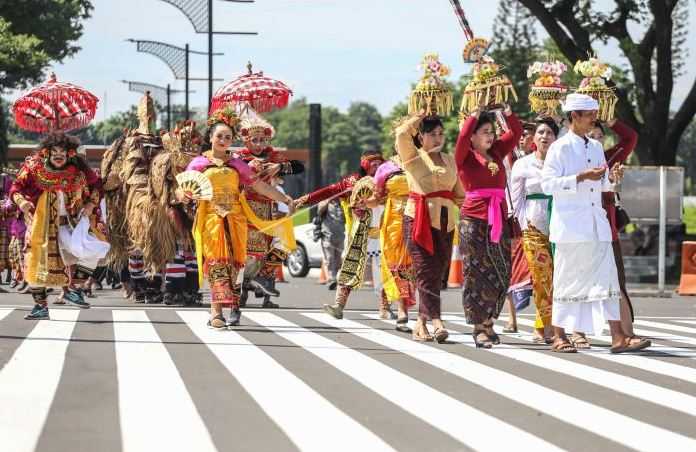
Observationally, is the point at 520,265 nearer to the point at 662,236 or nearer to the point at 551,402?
the point at 551,402

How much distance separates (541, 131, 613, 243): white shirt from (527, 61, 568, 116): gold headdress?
140 centimetres

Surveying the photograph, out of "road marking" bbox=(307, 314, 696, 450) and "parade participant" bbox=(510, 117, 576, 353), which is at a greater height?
"parade participant" bbox=(510, 117, 576, 353)

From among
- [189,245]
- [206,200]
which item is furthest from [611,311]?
[189,245]

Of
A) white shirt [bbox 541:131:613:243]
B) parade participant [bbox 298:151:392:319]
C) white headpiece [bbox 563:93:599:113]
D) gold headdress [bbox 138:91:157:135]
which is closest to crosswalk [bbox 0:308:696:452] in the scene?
white shirt [bbox 541:131:613:243]

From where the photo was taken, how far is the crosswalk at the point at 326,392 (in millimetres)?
6281

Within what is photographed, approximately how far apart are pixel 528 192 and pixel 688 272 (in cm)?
1133

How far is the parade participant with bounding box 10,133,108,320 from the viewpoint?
12570mm

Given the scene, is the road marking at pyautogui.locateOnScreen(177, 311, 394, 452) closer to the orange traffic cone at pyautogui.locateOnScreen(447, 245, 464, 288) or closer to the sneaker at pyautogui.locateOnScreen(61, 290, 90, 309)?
the sneaker at pyautogui.locateOnScreen(61, 290, 90, 309)

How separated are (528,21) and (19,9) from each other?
38.0 meters

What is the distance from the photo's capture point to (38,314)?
12820mm

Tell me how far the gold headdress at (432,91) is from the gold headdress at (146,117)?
6376 mm

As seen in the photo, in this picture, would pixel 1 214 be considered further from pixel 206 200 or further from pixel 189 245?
pixel 206 200

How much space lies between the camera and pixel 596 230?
1026 cm

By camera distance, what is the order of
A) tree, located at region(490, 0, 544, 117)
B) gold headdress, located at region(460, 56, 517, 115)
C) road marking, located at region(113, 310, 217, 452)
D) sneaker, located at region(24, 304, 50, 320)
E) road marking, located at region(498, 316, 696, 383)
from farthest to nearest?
tree, located at region(490, 0, 544, 117)
sneaker, located at region(24, 304, 50, 320)
gold headdress, located at region(460, 56, 517, 115)
road marking, located at region(498, 316, 696, 383)
road marking, located at region(113, 310, 217, 452)
